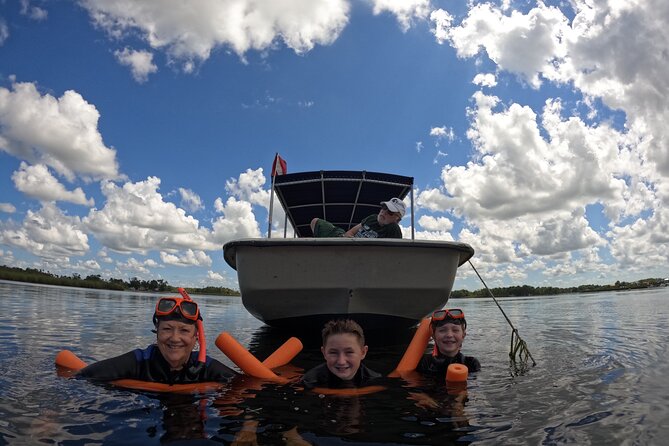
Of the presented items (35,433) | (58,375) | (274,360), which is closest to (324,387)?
(274,360)

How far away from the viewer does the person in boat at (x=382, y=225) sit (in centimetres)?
617

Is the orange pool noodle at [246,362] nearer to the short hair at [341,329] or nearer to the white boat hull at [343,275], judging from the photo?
the short hair at [341,329]

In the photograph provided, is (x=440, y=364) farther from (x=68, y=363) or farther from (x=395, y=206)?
(x=68, y=363)

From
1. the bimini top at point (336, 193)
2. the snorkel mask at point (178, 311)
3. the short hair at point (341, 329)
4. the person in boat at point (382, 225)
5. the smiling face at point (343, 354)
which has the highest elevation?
the bimini top at point (336, 193)

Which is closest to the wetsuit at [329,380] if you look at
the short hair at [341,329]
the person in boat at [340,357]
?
the person in boat at [340,357]

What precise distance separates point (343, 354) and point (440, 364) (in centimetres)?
124

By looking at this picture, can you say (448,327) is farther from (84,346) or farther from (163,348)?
(84,346)

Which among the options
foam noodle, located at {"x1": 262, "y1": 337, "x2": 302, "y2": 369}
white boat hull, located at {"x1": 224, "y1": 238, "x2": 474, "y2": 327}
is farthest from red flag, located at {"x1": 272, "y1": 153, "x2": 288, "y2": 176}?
foam noodle, located at {"x1": 262, "y1": 337, "x2": 302, "y2": 369}

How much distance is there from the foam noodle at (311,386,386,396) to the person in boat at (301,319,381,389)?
0.24 feet

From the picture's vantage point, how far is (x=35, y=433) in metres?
2.06

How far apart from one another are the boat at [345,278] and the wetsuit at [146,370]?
2.13 meters

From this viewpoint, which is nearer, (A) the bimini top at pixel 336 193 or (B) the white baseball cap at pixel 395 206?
(B) the white baseball cap at pixel 395 206

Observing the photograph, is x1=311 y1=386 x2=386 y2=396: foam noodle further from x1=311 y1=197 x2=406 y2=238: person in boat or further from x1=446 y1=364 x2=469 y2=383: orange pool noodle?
x1=311 y1=197 x2=406 y2=238: person in boat

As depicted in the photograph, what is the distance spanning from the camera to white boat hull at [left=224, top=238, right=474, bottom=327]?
524cm
